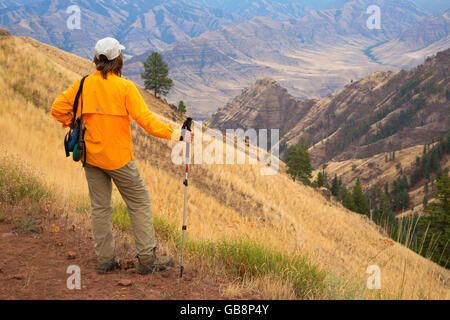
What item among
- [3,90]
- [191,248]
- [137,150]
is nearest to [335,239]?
[137,150]

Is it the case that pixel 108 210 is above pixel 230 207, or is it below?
above

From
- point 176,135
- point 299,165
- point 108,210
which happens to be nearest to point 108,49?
point 176,135

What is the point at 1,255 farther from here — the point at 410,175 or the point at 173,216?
the point at 410,175

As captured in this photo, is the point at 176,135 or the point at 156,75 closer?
the point at 176,135

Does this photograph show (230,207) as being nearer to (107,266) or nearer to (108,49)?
(107,266)

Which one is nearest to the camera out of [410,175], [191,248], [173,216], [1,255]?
[1,255]

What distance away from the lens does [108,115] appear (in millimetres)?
4105

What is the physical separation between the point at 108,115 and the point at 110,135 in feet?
0.75

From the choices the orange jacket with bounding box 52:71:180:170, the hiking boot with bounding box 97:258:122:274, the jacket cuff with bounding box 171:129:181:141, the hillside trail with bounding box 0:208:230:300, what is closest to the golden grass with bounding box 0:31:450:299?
the hillside trail with bounding box 0:208:230:300

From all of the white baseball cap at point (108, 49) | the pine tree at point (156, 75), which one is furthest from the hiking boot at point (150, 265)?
the pine tree at point (156, 75)

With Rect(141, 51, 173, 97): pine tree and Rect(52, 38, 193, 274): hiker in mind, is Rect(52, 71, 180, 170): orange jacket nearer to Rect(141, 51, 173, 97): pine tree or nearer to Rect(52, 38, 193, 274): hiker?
Rect(52, 38, 193, 274): hiker

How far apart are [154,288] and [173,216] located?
3.04 metres

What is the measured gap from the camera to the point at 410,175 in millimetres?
143875

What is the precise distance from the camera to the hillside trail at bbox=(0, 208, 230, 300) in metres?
3.72
